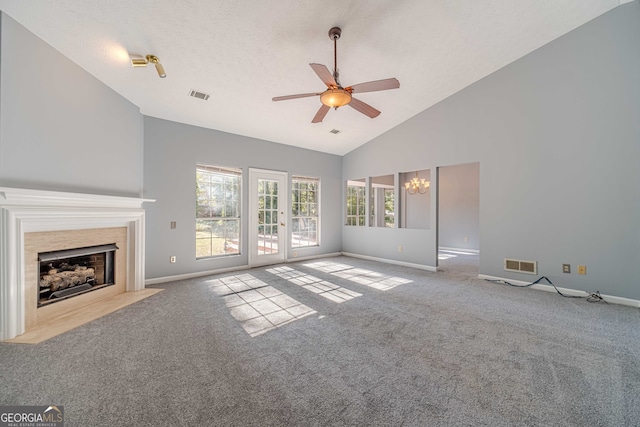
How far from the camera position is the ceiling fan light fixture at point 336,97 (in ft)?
8.52

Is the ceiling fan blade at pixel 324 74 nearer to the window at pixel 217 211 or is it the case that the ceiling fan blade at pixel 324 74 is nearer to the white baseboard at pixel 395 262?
the window at pixel 217 211

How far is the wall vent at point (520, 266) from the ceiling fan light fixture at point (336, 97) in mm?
3829

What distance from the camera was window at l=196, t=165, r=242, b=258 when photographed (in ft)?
15.5

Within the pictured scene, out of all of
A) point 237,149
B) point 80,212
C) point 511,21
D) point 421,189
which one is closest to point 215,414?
point 80,212

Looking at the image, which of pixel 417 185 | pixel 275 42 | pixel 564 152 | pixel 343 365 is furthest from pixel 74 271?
pixel 417 185

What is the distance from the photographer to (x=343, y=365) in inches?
77.8

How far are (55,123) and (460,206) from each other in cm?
865

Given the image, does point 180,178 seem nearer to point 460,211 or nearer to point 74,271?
point 74,271

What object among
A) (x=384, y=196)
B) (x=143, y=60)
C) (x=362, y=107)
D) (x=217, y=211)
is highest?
(x=143, y=60)

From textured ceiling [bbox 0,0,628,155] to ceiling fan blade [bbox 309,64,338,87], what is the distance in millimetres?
777

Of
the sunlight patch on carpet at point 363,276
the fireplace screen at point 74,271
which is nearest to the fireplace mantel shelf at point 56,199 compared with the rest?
Result: the fireplace screen at point 74,271

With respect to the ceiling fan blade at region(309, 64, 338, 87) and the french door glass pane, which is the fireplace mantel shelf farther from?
the ceiling fan blade at region(309, 64, 338, 87)

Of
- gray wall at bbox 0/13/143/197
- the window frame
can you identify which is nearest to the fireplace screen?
gray wall at bbox 0/13/143/197

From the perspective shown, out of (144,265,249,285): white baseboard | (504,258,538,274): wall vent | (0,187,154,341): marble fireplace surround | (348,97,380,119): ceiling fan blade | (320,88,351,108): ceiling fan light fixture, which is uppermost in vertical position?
(348,97,380,119): ceiling fan blade
